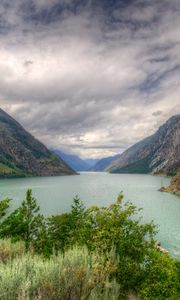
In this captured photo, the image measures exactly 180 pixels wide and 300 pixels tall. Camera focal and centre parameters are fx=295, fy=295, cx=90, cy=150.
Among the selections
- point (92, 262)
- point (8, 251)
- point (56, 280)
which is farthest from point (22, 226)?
point (56, 280)

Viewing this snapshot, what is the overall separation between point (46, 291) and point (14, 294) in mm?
1766

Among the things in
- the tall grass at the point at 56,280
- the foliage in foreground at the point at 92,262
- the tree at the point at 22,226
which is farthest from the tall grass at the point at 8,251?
the tree at the point at 22,226

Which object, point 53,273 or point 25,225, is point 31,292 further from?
point 25,225

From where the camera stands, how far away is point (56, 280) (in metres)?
16.7

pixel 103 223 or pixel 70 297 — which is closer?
pixel 70 297

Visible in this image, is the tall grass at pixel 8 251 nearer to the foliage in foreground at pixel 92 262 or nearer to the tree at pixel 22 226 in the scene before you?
the foliage in foreground at pixel 92 262

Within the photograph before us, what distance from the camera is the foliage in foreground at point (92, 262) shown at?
642 inches

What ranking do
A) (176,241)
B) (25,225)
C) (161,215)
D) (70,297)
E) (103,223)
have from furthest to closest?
(161,215), (176,241), (25,225), (103,223), (70,297)

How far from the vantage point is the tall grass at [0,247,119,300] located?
15.1m

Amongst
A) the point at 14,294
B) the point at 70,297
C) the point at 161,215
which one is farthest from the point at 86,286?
the point at 161,215

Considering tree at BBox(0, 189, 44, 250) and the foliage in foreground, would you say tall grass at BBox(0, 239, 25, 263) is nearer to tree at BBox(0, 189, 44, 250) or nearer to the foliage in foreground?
the foliage in foreground

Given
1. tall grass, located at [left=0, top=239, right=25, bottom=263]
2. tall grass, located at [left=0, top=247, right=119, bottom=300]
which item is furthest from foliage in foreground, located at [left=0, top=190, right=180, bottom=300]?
tall grass, located at [left=0, top=239, right=25, bottom=263]

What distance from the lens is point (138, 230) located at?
30.6 meters

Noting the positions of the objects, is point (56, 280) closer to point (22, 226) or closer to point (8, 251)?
point (8, 251)
